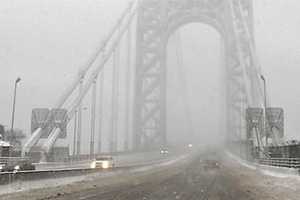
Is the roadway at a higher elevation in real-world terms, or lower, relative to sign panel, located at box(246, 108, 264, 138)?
lower

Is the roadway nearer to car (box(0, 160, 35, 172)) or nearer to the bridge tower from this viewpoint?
car (box(0, 160, 35, 172))

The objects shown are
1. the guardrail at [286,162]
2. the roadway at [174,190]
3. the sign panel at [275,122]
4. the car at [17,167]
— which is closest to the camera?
the roadway at [174,190]

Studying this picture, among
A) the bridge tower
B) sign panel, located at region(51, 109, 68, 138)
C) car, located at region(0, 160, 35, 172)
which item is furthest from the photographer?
the bridge tower

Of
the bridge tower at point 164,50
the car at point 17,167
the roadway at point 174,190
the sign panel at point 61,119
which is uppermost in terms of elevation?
the bridge tower at point 164,50

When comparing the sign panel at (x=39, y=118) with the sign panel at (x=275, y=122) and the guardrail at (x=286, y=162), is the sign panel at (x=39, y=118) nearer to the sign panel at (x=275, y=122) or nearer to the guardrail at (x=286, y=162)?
the guardrail at (x=286, y=162)

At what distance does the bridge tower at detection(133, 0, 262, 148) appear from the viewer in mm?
124625

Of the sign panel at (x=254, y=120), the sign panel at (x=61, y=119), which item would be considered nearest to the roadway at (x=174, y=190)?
the sign panel at (x=61, y=119)

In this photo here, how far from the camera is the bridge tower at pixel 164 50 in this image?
409 ft

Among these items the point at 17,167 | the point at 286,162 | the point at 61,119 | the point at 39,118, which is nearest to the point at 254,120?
the point at 61,119

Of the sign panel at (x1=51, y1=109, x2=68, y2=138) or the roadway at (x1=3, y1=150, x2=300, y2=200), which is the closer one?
the roadway at (x1=3, y1=150, x2=300, y2=200)

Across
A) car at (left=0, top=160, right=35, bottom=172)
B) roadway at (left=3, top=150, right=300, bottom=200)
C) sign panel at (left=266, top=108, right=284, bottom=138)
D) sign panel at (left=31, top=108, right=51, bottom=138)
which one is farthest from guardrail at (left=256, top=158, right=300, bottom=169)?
sign panel at (left=31, top=108, right=51, bottom=138)

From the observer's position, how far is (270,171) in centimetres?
5191

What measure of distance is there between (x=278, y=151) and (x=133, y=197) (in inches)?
1532

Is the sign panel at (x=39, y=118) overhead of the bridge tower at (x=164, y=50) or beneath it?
beneath
